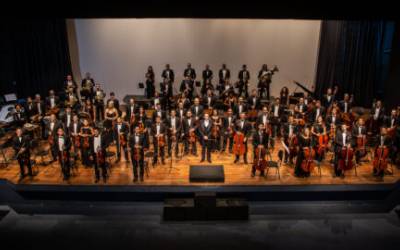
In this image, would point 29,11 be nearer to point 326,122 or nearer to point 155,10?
point 155,10

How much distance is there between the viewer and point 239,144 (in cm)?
931

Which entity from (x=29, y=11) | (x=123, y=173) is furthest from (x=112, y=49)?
(x=29, y=11)

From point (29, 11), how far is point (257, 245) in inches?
218

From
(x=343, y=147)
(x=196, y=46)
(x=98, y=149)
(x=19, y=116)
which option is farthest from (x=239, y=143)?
(x=196, y=46)

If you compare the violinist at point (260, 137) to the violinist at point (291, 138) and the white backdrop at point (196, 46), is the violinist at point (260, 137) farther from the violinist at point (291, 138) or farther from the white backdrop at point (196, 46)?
the white backdrop at point (196, 46)

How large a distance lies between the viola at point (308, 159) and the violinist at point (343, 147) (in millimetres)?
586

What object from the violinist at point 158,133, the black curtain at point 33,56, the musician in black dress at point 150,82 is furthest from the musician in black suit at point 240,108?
the black curtain at point 33,56

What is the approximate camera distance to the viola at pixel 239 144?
9.25 metres

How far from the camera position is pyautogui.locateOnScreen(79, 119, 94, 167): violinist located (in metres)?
8.90

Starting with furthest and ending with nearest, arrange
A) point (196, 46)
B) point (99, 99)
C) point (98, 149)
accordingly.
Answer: point (196, 46)
point (99, 99)
point (98, 149)

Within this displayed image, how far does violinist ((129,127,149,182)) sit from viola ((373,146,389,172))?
523 cm

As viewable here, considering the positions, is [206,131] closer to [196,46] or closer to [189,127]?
[189,127]

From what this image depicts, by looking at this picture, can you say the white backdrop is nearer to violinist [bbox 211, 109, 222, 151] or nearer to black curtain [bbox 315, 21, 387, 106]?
black curtain [bbox 315, 21, 387, 106]

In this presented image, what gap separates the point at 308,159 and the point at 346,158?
0.92 m
